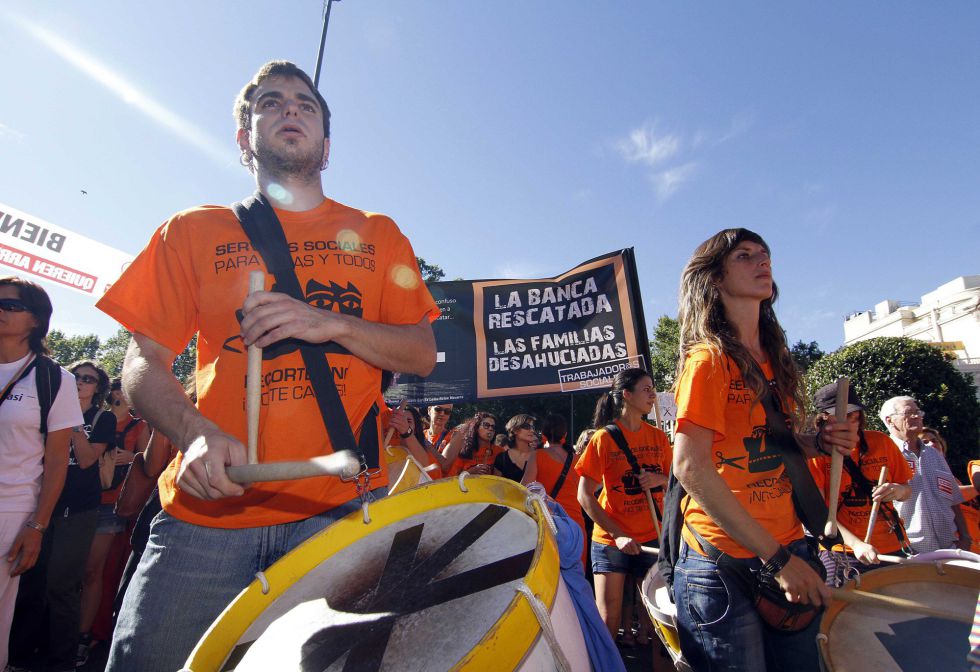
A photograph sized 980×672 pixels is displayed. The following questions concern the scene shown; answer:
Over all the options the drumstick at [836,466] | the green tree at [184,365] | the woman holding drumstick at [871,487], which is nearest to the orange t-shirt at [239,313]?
the drumstick at [836,466]

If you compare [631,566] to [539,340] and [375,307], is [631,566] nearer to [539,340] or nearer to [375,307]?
[539,340]

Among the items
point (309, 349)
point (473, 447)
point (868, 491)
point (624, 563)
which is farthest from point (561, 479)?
point (309, 349)

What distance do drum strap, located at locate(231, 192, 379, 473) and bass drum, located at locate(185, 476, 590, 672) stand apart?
0.21 metres

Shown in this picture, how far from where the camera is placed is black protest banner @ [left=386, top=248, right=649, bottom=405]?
626cm

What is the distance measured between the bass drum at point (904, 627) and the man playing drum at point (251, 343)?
60.8 inches

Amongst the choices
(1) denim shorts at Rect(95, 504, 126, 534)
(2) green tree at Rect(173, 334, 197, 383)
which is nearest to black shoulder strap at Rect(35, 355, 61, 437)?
(1) denim shorts at Rect(95, 504, 126, 534)

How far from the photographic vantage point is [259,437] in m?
1.50

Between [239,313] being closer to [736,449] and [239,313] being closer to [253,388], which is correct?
[253,388]

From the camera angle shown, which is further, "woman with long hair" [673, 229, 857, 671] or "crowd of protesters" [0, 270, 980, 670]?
"crowd of protesters" [0, 270, 980, 670]

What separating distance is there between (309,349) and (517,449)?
194 inches

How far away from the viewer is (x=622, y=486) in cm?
473

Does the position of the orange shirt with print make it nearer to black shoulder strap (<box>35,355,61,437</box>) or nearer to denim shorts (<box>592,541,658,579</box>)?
denim shorts (<box>592,541,658,579</box>)

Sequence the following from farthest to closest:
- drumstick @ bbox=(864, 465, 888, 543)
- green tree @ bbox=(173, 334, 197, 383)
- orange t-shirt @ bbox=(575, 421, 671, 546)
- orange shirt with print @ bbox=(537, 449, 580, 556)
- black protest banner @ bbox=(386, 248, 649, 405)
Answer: green tree @ bbox=(173, 334, 197, 383)
black protest banner @ bbox=(386, 248, 649, 405)
orange shirt with print @ bbox=(537, 449, 580, 556)
orange t-shirt @ bbox=(575, 421, 671, 546)
drumstick @ bbox=(864, 465, 888, 543)

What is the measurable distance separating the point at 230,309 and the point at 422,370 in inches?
21.4
